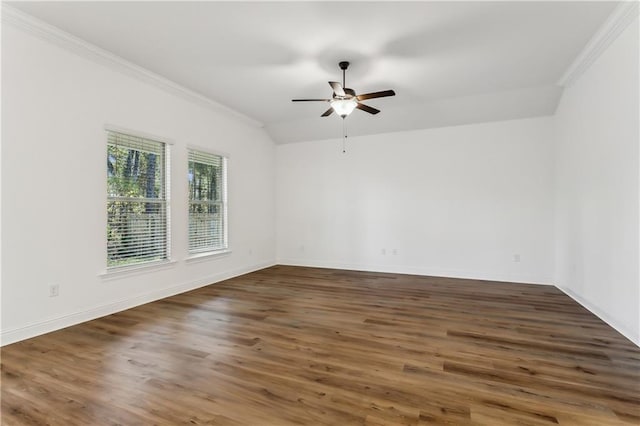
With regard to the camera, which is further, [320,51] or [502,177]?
[502,177]

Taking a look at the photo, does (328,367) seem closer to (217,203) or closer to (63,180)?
(63,180)

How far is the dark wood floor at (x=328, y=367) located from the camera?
5.86 feet

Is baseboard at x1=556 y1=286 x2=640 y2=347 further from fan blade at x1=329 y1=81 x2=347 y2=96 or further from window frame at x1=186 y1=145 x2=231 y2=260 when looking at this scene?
window frame at x1=186 y1=145 x2=231 y2=260

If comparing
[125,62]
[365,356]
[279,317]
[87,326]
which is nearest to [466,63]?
[365,356]

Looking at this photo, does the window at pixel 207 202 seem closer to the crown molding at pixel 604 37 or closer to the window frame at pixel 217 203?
the window frame at pixel 217 203

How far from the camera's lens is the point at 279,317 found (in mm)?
3457

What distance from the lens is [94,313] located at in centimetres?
339

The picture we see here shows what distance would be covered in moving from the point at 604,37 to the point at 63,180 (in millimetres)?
5626

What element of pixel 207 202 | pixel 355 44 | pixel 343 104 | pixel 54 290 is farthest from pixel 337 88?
pixel 54 290

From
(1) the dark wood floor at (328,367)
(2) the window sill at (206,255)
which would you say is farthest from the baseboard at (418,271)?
(2) the window sill at (206,255)

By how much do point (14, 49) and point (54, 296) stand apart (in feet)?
7.64

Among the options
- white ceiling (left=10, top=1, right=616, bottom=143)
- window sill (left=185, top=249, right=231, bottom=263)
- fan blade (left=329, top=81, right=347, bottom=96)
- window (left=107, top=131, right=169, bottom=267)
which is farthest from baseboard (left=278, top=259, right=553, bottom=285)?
fan blade (left=329, top=81, right=347, bottom=96)

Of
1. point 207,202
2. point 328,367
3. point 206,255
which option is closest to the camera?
point 328,367

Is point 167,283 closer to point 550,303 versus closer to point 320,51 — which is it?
point 320,51
